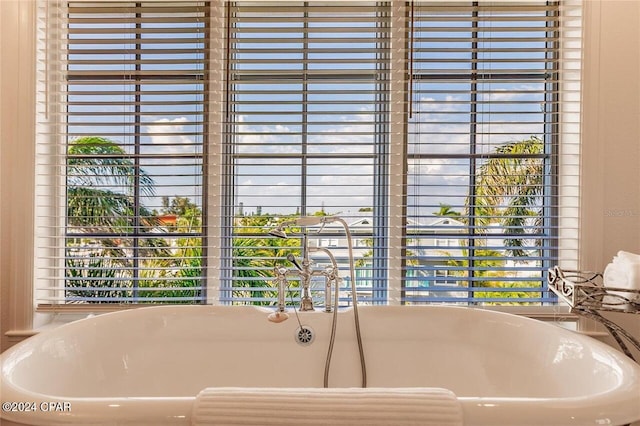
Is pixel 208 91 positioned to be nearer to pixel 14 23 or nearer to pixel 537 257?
pixel 14 23

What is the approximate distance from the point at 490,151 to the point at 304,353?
123cm

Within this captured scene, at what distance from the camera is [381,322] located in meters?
1.49

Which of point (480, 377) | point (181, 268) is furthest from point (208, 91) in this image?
point (480, 377)

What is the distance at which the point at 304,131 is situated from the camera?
1.73 m

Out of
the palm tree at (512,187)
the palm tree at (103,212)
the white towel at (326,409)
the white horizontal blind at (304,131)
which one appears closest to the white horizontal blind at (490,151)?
the palm tree at (512,187)

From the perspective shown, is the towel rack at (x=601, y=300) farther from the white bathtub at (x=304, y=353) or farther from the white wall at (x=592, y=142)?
the white wall at (x=592, y=142)

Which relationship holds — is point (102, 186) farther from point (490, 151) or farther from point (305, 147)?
point (490, 151)

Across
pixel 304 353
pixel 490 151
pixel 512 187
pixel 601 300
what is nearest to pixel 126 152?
pixel 304 353

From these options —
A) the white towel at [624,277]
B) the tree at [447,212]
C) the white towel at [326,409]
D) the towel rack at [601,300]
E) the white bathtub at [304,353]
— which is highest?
the tree at [447,212]

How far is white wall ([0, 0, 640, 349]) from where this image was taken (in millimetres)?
1590

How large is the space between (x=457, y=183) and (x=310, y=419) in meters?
1.32

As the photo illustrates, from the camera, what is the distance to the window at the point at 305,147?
5.53 ft

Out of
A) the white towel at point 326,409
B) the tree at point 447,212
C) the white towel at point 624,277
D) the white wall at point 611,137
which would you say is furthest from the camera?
the tree at point 447,212

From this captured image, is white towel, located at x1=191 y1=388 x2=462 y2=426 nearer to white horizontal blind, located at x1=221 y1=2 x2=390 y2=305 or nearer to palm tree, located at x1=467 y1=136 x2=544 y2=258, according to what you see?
white horizontal blind, located at x1=221 y1=2 x2=390 y2=305
